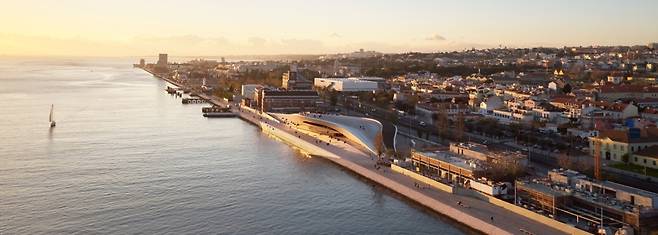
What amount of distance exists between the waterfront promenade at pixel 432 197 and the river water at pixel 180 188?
149 mm

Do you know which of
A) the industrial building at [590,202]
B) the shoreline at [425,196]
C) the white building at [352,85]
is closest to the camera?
the industrial building at [590,202]

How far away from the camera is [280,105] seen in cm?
1764

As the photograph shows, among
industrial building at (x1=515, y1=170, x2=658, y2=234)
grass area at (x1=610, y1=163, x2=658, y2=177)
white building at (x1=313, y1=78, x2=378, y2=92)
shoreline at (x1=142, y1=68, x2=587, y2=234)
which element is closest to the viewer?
industrial building at (x1=515, y1=170, x2=658, y2=234)

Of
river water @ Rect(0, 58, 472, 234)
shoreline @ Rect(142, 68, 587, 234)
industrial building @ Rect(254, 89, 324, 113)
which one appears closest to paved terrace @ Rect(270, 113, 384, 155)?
shoreline @ Rect(142, 68, 587, 234)

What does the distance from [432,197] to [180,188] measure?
3008 millimetres

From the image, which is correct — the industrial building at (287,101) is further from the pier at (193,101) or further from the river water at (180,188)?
the pier at (193,101)

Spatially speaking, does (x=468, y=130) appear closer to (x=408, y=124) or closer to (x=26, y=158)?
(x=408, y=124)

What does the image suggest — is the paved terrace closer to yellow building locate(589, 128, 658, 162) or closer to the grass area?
yellow building locate(589, 128, 658, 162)

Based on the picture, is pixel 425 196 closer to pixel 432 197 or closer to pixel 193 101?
pixel 432 197

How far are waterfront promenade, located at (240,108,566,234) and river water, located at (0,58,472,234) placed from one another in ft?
0.49

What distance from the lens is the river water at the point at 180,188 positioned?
6539 mm

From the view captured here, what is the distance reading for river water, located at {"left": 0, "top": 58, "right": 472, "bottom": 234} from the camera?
6539 millimetres

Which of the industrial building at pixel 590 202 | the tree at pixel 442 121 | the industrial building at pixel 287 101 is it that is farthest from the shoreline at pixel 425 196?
the industrial building at pixel 287 101

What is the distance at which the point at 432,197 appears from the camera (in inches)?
287
